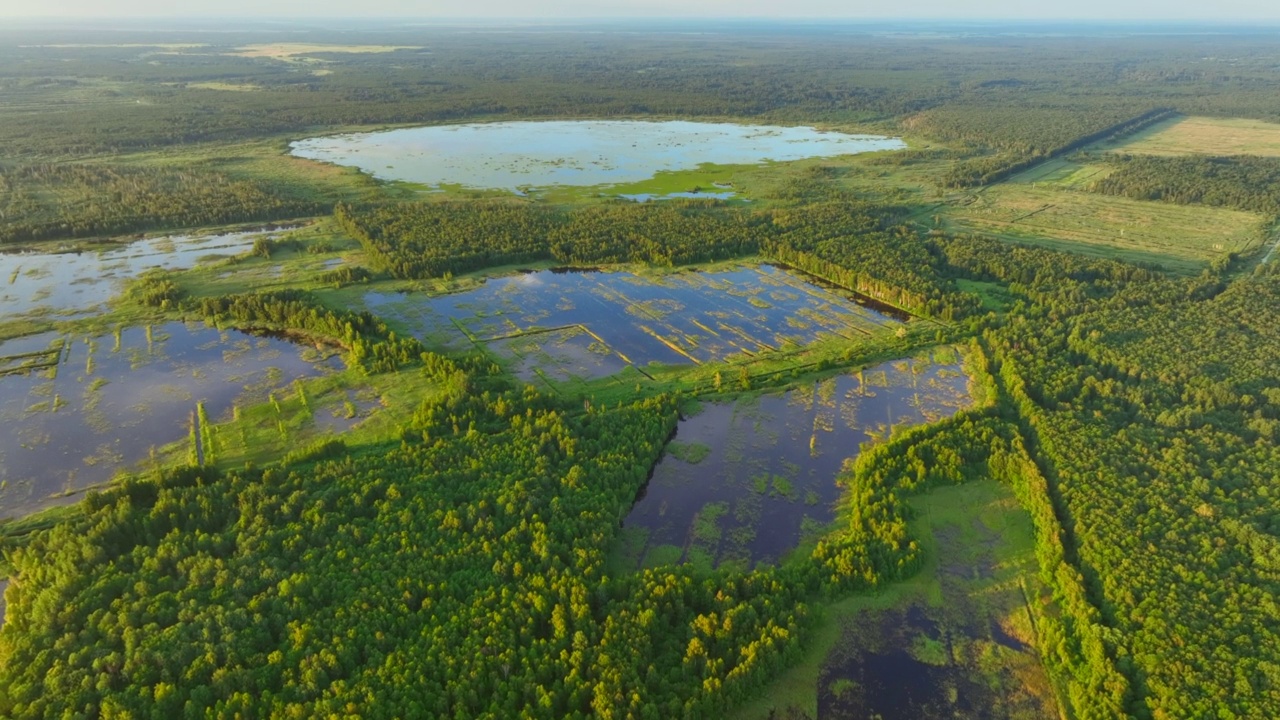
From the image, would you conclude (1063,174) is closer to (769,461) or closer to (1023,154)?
(1023,154)

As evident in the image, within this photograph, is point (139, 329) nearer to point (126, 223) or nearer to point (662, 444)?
point (126, 223)

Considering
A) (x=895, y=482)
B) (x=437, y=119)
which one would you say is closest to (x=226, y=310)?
(x=895, y=482)

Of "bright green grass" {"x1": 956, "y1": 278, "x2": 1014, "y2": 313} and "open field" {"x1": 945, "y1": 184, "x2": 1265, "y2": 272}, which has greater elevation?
"open field" {"x1": 945, "y1": 184, "x2": 1265, "y2": 272}

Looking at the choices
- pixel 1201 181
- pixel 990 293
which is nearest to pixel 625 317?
pixel 990 293

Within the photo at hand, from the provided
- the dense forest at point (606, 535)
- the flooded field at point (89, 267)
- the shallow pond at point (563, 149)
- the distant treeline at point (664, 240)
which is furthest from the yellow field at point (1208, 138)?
the flooded field at point (89, 267)

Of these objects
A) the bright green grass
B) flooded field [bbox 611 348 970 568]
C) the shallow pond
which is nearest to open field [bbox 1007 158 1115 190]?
the shallow pond

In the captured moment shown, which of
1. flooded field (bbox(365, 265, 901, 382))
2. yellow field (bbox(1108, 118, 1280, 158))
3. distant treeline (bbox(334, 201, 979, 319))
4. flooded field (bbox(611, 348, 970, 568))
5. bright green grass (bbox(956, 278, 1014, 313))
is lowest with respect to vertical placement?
flooded field (bbox(611, 348, 970, 568))

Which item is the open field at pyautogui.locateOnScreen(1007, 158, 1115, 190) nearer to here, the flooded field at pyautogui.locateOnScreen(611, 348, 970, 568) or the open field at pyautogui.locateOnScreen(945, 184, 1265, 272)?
the open field at pyautogui.locateOnScreen(945, 184, 1265, 272)
